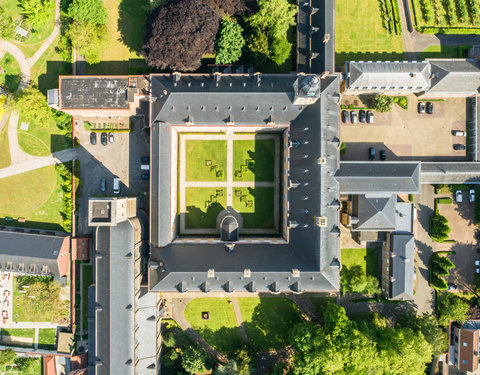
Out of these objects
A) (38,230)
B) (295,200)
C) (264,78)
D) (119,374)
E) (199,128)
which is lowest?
(119,374)

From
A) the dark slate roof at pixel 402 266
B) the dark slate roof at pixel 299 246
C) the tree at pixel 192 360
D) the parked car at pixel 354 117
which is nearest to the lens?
the dark slate roof at pixel 299 246

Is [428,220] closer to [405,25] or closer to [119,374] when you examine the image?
[405,25]

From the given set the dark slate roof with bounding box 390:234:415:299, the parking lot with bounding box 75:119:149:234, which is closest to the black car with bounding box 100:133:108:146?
the parking lot with bounding box 75:119:149:234

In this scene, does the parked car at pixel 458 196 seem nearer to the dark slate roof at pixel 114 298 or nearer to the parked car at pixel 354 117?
the parked car at pixel 354 117

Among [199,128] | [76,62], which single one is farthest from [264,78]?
[76,62]

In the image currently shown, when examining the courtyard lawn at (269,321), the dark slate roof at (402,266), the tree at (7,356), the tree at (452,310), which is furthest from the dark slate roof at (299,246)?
the tree at (7,356)
